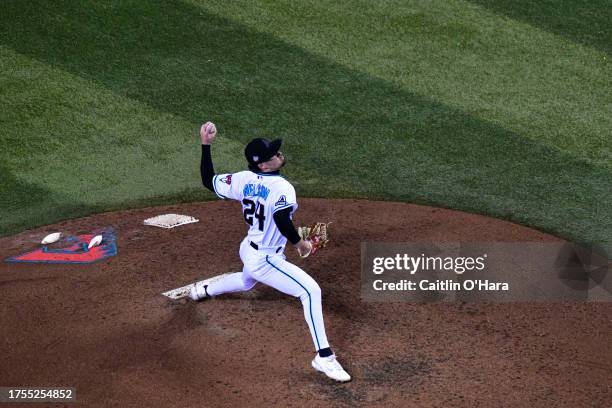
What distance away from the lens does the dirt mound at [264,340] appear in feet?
22.7

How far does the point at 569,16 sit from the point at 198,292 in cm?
798

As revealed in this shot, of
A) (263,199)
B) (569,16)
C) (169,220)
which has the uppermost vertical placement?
(569,16)

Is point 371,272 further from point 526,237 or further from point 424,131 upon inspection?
point 424,131

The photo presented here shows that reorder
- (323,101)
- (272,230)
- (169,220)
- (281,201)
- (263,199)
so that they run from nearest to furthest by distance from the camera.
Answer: (281,201)
(263,199)
(272,230)
(169,220)
(323,101)

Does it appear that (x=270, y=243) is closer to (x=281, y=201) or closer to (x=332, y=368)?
(x=281, y=201)

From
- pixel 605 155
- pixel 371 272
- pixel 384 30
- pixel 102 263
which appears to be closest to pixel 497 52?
pixel 384 30

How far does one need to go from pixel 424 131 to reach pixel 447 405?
16.9 feet

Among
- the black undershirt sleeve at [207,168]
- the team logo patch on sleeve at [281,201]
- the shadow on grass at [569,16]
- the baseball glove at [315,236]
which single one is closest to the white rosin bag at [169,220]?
the black undershirt sleeve at [207,168]

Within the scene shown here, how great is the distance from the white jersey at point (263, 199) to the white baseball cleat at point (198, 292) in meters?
0.74

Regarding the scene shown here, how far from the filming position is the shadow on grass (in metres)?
13.3

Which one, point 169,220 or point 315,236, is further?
point 169,220

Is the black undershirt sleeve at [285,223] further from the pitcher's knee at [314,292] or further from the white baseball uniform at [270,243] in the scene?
the pitcher's knee at [314,292]

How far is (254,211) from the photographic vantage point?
7.40 m

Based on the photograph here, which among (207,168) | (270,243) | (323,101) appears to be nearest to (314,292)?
(270,243)
